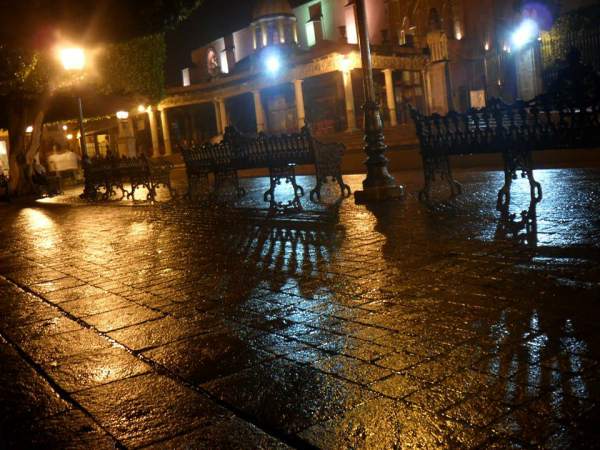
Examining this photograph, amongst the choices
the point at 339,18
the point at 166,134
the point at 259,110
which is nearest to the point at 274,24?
the point at 339,18

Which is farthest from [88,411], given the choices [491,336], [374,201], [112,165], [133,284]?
[112,165]

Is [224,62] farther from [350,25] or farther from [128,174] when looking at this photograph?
[128,174]

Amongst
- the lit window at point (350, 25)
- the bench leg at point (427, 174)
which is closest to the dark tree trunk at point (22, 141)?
the bench leg at point (427, 174)

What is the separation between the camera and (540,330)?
3193mm

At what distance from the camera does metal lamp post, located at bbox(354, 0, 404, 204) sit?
9617 mm

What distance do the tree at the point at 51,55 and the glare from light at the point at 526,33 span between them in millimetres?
13508

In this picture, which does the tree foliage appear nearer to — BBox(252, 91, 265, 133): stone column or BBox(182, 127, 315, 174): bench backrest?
BBox(182, 127, 315, 174): bench backrest

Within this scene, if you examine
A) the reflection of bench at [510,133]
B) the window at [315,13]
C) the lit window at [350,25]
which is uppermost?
the window at [315,13]

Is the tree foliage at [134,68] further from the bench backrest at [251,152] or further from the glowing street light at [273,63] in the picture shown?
the bench backrest at [251,152]

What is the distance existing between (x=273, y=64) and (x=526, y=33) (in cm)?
1961

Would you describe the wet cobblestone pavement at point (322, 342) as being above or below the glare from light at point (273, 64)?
below

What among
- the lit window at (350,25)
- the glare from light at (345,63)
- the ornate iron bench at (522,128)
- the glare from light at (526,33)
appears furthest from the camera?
the lit window at (350,25)

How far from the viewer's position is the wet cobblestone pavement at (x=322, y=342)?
7.66 ft

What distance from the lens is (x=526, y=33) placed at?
2000cm
